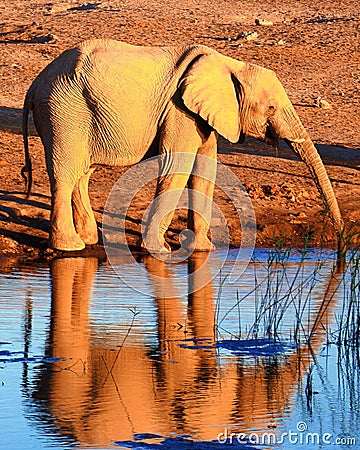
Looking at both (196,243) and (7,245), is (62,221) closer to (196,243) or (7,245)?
(7,245)

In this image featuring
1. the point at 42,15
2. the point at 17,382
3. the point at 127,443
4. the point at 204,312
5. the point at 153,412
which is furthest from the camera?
the point at 42,15

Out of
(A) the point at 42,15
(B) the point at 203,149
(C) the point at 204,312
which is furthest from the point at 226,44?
(C) the point at 204,312

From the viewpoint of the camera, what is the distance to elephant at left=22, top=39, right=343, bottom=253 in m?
11.0

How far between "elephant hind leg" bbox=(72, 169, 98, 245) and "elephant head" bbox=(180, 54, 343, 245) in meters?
1.32

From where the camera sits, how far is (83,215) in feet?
37.7

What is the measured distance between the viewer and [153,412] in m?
6.36

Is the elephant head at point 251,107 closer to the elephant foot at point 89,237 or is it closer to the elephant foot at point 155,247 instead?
the elephant foot at point 155,247

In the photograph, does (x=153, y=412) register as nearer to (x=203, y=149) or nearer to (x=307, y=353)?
(x=307, y=353)

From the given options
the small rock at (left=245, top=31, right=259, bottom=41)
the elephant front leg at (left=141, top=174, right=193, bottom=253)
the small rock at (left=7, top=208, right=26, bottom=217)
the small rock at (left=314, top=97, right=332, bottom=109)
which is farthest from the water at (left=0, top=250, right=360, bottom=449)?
the small rock at (left=245, top=31, right=259, bottom=41)

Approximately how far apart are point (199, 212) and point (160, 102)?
108cm

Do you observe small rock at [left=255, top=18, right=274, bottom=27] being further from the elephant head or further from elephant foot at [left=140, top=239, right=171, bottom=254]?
elephant foot at [left=140, top=239, right=171, bottom=254]

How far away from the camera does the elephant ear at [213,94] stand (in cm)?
1105

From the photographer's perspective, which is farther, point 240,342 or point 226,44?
point 226,44

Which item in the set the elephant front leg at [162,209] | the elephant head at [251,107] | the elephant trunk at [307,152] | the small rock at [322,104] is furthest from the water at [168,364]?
the small rock at [322,104]
